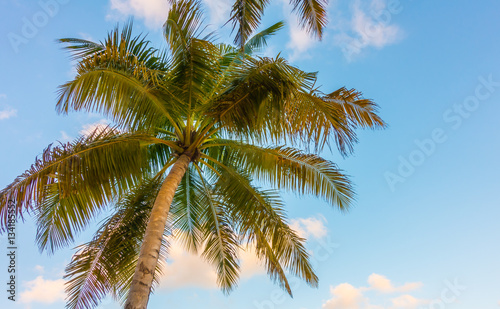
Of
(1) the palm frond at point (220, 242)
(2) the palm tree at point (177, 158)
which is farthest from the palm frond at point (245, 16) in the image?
(1) the palm frond at point (220, 242)

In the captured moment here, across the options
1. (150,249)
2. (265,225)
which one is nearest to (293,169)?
(265,225)

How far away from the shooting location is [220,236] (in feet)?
29.0

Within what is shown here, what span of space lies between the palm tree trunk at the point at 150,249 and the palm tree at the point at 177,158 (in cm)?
2

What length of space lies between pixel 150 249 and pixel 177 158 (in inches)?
91.4

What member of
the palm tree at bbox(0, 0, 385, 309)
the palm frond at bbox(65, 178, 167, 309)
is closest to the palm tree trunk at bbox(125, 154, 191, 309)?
the palm tree at bbox(0, 0, 385, 309)

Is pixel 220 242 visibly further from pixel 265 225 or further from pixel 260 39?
pixel 260 39

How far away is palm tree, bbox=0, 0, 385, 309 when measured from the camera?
19.9 ft

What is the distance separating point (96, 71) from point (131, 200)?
297 cm

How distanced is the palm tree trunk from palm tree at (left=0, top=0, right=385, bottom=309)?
2cm

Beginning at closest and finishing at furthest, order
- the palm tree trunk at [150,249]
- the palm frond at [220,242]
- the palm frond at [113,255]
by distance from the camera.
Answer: the palm tree trunk at [150,249], the palm frond at [113,255], the palm frond at [220,242]

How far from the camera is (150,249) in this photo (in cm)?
541

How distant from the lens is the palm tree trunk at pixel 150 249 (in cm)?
484

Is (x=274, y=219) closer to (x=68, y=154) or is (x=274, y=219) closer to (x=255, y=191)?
(x=255, y=191)

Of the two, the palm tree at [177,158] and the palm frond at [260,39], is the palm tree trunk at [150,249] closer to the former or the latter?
the palm tree at [177,158]
